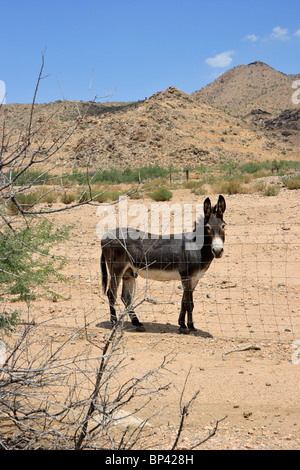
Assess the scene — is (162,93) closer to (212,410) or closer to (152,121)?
(152,121)

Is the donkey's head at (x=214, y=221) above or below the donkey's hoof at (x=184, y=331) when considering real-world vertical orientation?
above

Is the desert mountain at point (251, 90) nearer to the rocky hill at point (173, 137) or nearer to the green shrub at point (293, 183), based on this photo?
the rocky hill at point (173, 137)

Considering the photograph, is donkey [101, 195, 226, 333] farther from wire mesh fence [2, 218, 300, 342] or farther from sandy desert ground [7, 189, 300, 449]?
sandy desert ground [7, 189, 300, 449]

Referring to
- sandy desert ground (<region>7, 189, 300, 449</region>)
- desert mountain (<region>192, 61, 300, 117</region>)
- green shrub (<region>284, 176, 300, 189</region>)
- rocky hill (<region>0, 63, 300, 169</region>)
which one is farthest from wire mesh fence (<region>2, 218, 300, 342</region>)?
desert mountain (<region>192, 61, 300, 117</region>)

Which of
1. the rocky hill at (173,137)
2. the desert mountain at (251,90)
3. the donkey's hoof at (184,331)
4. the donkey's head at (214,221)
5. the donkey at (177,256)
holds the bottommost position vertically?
the donkey's hoof at (184,331)

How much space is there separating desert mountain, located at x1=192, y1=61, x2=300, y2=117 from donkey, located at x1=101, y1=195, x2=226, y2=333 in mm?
85544

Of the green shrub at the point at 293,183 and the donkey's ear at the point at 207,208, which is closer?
the donkey's ear at the point at 207,208

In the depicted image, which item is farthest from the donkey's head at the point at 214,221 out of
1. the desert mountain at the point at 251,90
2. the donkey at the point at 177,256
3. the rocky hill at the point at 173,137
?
the desert mountain at the point at 251,90

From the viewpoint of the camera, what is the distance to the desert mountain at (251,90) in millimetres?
96500

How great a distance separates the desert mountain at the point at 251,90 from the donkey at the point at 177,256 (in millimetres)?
85544

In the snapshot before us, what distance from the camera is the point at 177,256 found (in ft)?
24.8

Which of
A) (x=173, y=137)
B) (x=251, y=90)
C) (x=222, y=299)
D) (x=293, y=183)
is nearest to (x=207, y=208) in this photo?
(x=222, y=299)
